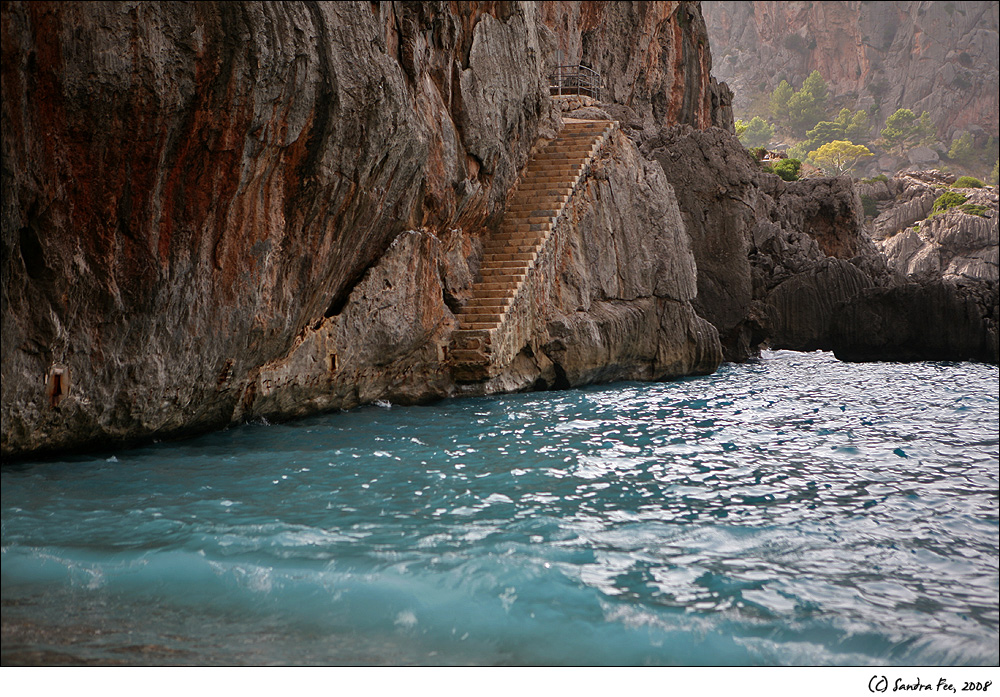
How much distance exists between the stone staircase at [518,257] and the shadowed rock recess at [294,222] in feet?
0.32

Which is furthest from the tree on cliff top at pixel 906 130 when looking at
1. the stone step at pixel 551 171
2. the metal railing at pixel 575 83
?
the stone step at pixel 551 171

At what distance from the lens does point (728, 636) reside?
4.41 m

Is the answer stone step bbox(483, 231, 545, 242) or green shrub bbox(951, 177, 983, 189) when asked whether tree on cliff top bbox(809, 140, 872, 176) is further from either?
stone step bbox(483, 231, 545, 242)

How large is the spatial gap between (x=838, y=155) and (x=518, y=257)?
74.8 metres

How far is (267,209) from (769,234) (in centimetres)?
2125

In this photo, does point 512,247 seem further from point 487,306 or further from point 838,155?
point 838,155

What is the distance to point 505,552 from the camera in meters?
5.64

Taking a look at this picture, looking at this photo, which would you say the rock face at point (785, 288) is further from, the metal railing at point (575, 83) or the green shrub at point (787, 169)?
the green shrub at point (787, 169)

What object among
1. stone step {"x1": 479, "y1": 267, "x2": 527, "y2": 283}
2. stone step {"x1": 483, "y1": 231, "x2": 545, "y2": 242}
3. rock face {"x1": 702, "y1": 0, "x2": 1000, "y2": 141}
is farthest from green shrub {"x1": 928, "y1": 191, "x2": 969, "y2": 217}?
stone step {"x1": 479, "y1": 267, "x2": 527, "y2": 283}

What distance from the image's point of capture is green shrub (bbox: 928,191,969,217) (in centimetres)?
5212

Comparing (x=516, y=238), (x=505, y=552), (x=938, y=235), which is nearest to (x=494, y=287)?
(x=516, y=238)

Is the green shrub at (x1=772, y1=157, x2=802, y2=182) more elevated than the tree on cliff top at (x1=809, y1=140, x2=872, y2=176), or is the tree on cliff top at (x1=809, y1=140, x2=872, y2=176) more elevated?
the tree on cliff top at (x1=809, y1=140, x2=872, y2=176)

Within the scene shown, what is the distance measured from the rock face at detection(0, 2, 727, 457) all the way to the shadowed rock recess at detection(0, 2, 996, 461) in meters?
0.02

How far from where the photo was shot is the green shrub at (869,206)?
56.8 meters
